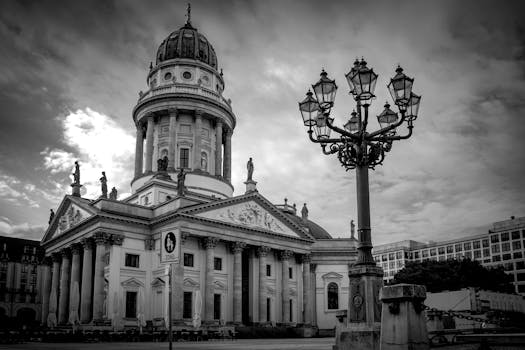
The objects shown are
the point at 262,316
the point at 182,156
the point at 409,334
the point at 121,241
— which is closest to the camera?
the point at 409,334

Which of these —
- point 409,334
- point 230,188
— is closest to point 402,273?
point 230,188

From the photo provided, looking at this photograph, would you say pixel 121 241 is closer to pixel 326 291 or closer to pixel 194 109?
pixel 194 109

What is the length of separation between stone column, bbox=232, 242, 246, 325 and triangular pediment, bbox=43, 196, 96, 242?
46.5ft

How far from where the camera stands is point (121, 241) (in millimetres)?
48031

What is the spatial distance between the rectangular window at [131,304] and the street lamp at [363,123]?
3682cm

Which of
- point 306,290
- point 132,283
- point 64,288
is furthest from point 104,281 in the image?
point 306,290

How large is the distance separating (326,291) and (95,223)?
31.0 meters

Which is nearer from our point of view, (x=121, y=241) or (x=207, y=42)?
(x=121, y=241)

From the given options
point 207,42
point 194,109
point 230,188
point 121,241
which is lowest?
point 121,241

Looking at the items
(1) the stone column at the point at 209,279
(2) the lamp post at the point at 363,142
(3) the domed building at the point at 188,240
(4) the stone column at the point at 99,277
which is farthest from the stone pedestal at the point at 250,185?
(2) the lamp post at the point at 363,142

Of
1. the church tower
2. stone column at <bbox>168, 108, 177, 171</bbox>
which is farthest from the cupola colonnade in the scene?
stone column at <bbox>168, 108, 177, 171</bbox>

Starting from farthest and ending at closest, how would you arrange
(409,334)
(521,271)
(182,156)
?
(521,271)
(182,156)
(409,334)

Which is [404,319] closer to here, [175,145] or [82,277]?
[82,277]

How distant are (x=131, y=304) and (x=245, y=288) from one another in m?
12.4
